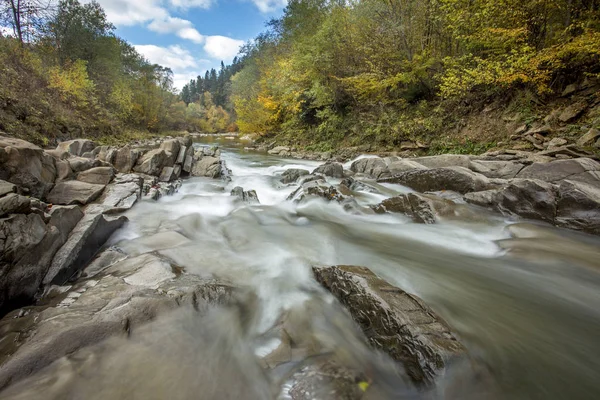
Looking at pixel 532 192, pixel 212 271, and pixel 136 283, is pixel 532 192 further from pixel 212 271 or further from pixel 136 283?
pixel 136 283

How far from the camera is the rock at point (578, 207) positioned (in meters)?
4.80

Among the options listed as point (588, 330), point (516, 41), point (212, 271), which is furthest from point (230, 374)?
point (516, 41)

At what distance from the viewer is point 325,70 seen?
54.3 feet

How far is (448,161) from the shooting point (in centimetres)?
875

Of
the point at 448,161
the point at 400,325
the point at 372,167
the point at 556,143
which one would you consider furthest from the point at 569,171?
the point at 400,325

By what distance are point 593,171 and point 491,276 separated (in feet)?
14.8

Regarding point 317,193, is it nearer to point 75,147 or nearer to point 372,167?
point 372,167

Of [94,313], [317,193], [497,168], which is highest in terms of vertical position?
[497,168]

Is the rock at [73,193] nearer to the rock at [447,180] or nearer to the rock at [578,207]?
the rock at [447,180]

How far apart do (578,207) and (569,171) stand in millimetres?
1565

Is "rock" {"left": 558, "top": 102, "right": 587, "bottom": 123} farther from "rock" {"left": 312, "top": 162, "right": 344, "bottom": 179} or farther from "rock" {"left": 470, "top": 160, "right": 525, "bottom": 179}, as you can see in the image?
"rock" {"left": 312, "top": 162, "right": 344, "bottom": 179}

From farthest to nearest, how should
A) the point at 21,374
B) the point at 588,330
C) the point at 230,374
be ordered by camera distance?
the point at 588,330 → the point at 230,374 → the point at 21,374

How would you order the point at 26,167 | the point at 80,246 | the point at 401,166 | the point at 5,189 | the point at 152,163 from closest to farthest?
the point at 5,189
the point at 80,246
the point at 26,167
the point at 152,163
the point at 401,166

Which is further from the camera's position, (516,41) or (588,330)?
(516,41)
